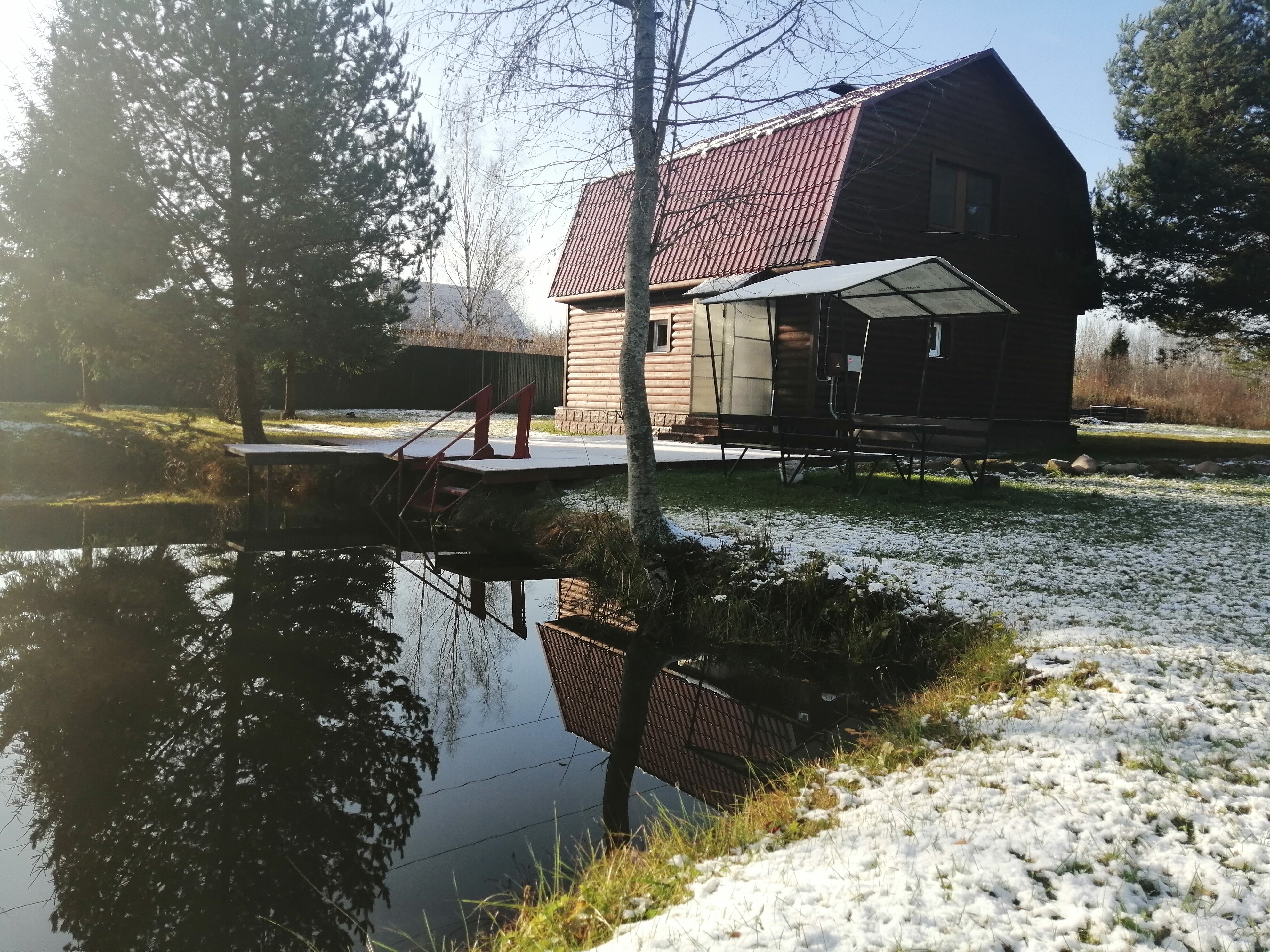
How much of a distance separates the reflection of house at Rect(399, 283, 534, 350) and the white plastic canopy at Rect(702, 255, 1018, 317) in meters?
15.8

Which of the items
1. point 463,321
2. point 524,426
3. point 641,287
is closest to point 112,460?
point 524,426

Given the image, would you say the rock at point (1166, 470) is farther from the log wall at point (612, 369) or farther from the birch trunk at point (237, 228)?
the birch trunk at point (237, 228)

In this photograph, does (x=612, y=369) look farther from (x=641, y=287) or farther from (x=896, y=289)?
(x=641, y=287)

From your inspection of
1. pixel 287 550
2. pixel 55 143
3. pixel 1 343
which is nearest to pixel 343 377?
pixel 1 343

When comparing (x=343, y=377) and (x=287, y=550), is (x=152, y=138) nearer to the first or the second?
(x=287, y=550)

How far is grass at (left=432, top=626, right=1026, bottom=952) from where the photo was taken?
7.81 ft

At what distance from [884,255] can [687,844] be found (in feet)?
38.7

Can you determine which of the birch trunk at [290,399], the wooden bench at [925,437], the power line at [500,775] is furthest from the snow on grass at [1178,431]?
the birch trunk at [290,399]

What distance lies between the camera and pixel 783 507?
7723mm

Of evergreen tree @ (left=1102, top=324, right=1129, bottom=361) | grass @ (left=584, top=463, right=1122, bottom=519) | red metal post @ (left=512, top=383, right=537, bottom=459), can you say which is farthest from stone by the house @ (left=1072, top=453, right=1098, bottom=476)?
evergreen tree @ (left=1102, top=324, right=1129, bottom=361)

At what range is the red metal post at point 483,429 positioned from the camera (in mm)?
10625

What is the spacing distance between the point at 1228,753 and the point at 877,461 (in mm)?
5735

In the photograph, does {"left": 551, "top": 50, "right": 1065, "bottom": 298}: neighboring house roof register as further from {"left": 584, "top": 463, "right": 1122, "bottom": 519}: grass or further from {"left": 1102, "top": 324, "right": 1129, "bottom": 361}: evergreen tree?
{"left": 1102, "top": 324, "right": 1129, "bottom": 361}: evergreen tree

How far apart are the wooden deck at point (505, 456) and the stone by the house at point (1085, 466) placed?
408cm
